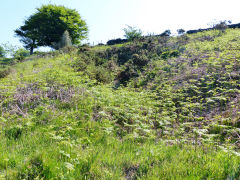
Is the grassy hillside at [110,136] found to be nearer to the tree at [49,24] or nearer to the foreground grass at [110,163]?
the foreground grass at [110,163]

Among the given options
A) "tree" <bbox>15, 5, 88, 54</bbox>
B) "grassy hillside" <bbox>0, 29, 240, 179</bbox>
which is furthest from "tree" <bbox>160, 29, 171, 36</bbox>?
"tree" <bbox>15, 5, 88, 54</bbox>

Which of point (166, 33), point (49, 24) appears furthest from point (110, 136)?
point (49, 24)

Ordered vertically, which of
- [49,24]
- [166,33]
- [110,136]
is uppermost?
[49,24]

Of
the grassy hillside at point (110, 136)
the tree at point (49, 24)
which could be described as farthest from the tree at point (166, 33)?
the tree at point (49, 24)

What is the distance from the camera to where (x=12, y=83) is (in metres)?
6.79

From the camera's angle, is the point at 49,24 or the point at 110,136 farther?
the point at 49,24

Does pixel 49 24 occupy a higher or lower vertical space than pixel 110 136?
higher

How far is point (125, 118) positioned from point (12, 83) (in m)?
5.31

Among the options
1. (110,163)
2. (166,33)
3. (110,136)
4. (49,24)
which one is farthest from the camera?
(49,24)

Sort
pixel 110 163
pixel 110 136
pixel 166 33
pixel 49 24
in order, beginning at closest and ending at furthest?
1. pixel 110 163
2. pixel 110 136
3. pixel 166 33
4. pixel 49 24

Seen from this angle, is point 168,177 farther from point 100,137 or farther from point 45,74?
point 45,74

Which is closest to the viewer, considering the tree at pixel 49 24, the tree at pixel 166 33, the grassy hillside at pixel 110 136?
the grassy hillside at pixel 110 136

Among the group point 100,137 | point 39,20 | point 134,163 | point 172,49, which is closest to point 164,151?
point 134,163

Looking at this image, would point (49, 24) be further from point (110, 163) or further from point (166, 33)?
Answer: point (110, 163)
